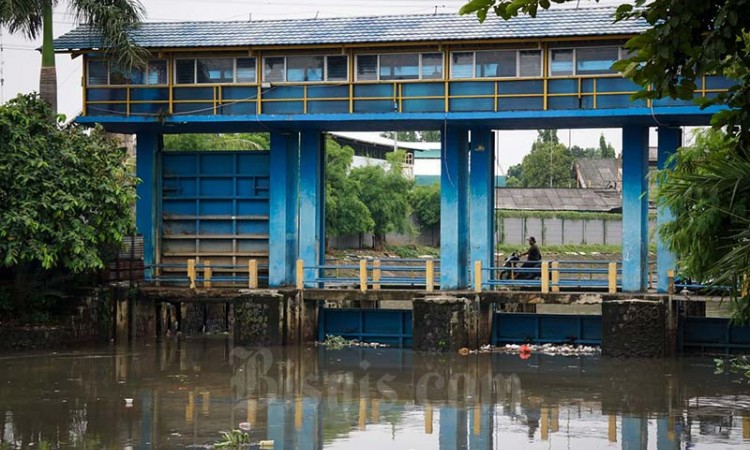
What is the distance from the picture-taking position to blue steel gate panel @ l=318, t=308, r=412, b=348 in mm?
32281

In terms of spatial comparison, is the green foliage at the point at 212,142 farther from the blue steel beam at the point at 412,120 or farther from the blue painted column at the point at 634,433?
the blue painted column at the point at 634,433

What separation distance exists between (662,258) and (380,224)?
31290mm

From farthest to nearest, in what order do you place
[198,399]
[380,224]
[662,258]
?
1. [380,224]
2. [662,258]
3. [198,399]

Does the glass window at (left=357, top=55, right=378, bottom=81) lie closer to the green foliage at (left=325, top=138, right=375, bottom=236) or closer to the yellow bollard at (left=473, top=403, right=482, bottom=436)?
the yellow bollard at (left=473, top=403, right=482, bottom=436)

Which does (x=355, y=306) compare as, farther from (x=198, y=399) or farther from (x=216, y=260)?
(x=198, y=399)

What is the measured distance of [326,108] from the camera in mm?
31734

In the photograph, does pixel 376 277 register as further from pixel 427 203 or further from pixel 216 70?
pixel 427 203

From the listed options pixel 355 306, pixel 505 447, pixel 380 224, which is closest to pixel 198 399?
pixel 505 447

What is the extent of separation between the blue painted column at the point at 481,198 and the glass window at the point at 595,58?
312 centimetres

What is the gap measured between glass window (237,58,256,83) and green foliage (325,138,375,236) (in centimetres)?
2219

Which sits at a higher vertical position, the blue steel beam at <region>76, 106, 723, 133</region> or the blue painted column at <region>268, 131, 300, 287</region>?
the blue steel beam at <region>76, 106, 723, 133</region>

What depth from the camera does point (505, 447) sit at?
18875 millimetres

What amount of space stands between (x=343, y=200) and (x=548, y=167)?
29.9 meters

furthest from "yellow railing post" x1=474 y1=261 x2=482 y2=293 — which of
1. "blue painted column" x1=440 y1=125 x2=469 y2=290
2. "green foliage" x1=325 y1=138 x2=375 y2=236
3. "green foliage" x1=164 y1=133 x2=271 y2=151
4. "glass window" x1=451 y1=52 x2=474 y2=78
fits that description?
"green foliage" x1=325 y1=138 x2=375 y2=236
